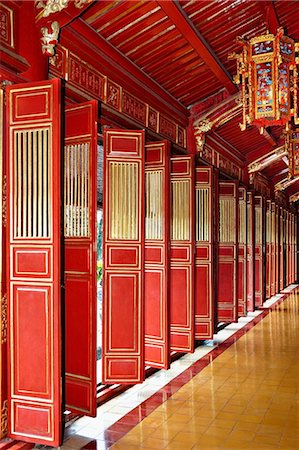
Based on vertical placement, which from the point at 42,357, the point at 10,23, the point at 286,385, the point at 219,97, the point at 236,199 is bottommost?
the point at 286,385

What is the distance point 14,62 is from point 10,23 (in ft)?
0.98

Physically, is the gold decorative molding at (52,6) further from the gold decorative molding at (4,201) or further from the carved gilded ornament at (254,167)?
the carved gilded ornament at (254,167)

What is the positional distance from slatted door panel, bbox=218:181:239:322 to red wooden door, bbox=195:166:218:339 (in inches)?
50.1

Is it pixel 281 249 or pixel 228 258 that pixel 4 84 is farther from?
pixel 281 249

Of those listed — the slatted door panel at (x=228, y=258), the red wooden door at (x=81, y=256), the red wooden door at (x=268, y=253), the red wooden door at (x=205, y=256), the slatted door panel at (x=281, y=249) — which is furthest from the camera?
the slatted door panel at (x=281, y=249)

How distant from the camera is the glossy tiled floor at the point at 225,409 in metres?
3.70

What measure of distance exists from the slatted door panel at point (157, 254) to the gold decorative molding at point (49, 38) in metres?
1.92

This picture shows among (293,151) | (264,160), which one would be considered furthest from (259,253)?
(293,151)

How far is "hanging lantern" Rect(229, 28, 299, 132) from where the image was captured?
4828 mm

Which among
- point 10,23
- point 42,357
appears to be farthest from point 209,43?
point 42,357

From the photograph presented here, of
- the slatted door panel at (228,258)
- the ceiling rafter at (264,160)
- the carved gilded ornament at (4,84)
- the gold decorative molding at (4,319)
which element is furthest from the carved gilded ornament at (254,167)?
the gold decorative molding at (4,319)

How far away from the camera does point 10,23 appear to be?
3412mm

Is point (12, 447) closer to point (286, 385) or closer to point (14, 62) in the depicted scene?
point (14, 62)

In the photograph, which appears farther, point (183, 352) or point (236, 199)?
point (236, 199)
